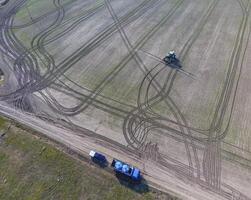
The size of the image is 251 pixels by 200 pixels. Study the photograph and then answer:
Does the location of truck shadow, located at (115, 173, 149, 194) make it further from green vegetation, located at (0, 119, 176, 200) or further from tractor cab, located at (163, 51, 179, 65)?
tractor cab, located at (163, 51, 179, 65)

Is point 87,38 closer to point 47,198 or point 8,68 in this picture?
point 8,68

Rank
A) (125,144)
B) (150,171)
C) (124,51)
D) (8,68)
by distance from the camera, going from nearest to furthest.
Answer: (150,171) → (125,144) → (8,68) → (124,51)

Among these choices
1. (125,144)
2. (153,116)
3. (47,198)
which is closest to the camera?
(47,198)

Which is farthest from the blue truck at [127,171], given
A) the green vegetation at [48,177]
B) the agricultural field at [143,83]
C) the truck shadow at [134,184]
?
the agricultural field at [143,83]

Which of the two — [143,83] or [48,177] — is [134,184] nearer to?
[48,177]

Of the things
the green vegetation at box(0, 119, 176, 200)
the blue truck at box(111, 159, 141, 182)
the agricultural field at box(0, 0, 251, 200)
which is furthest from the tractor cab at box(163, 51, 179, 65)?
the green vegetation at box(0, 119, 176, 200)

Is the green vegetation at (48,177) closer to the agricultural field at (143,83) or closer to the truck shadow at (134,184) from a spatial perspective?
the truck shadow at (134,184)

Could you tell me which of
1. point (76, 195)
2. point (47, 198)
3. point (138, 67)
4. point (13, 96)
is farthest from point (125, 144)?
point (13, 96)
